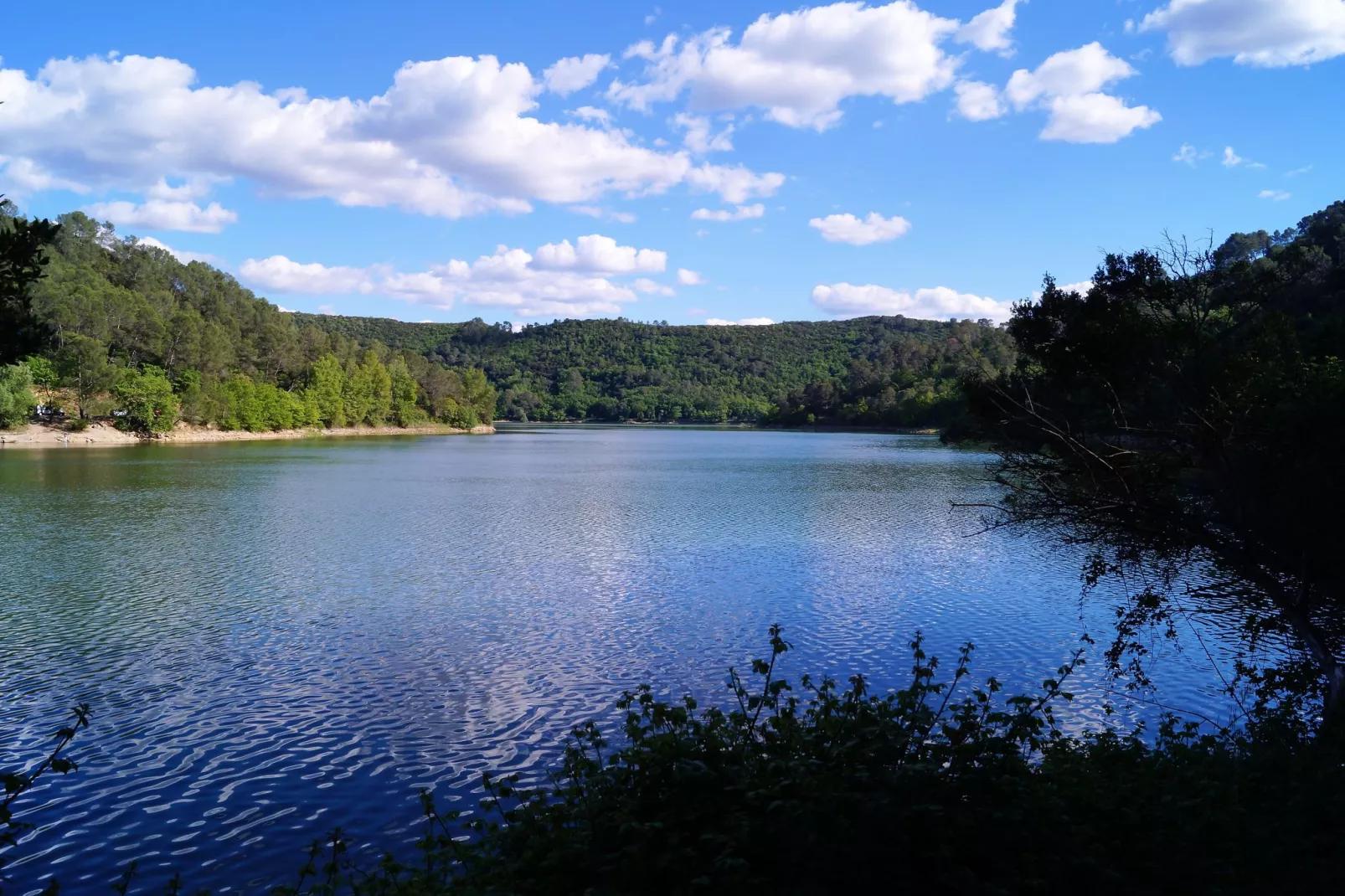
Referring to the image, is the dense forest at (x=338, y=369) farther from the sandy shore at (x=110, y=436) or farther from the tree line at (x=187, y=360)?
the sandy shore at (x=110, y=436)

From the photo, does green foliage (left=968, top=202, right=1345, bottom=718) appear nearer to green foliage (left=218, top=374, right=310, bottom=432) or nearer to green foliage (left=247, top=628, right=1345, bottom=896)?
green foliage (left=247, top=628, right=1345, bottom=896)

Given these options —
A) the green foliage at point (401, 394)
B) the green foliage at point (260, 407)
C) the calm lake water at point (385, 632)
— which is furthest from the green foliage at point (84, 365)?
the green foliage at point (401, 394)

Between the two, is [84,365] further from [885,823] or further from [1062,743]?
[885,823]

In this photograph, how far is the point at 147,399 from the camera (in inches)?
2908

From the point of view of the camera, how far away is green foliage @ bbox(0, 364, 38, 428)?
60.6 m

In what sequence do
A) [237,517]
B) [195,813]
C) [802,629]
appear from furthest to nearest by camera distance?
[237,517]
[802,629]
[195,813]

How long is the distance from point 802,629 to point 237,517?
20.8m

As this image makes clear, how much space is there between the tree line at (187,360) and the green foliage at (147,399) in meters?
0.10

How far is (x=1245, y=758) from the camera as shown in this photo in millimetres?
7070

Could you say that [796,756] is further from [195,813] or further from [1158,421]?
[1158,421]

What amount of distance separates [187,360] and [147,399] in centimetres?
940

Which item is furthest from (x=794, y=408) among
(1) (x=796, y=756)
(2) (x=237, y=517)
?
(1) (x=796, y=756)

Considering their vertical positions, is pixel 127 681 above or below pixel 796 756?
below

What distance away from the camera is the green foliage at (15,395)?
60.6 m
